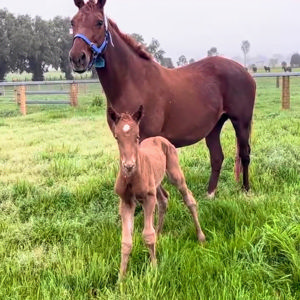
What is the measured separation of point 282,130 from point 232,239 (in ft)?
20.7

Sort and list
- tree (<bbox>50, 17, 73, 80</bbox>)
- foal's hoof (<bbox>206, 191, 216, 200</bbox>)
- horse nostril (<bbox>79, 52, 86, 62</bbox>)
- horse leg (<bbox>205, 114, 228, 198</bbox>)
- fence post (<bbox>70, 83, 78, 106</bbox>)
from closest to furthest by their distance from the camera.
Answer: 1. horse nostril (<bbox>79, 52, 86, 62</bbox>)
2. foal's hoof (<bbox>206, 191, 216, 200</bbox>)
3. horse leg (<bbox>205, 114, 228, 198</bbox>)
4. fence post (<bbox>70, 83, 78, 106</bbox>)
5. tree (<bbox>50, 17, 73, 80</bbox>)

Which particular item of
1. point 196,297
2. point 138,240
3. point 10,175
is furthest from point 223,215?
point 10,175

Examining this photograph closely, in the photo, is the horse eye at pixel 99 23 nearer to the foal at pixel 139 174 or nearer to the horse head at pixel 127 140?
the foal at pixel 139 174

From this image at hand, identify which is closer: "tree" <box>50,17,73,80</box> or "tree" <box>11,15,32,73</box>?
"tree" <box>11,15,32,73</box>

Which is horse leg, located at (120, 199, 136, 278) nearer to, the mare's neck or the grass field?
the grass field

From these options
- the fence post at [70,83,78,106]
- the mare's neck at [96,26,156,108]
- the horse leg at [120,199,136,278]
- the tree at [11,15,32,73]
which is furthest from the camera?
the tree at [11,15,32,73]

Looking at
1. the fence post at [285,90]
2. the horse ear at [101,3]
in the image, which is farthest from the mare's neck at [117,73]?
the fence post at [285,90]

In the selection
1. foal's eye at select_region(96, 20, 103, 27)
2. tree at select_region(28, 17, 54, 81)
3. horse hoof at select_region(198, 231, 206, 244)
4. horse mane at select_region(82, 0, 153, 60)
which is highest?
tree at select_region(28, 17, 54, 81)

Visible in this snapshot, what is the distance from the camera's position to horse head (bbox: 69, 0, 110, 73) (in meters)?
3.62

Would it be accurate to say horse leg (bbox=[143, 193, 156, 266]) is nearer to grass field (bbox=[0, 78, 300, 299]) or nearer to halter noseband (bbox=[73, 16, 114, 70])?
grass field (bbox=[0, 78, 300, 299])

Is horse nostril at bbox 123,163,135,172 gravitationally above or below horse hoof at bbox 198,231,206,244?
above

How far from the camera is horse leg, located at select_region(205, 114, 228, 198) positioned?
5.22 m

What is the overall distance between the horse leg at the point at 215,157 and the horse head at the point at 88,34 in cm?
217

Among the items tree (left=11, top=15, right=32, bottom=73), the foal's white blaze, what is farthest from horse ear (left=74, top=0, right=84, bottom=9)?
tree (left=11, top=15, right=32, bottom=73)
